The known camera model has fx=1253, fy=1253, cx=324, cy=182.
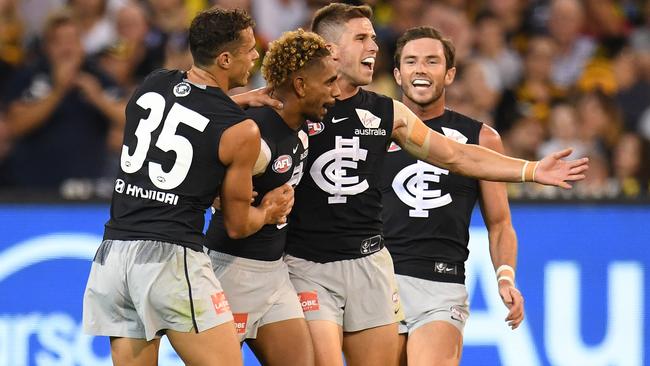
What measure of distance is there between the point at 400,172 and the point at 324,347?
1316 mm

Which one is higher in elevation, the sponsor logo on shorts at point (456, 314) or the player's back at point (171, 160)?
the player's back at point (171, 160)

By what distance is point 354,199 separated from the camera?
621 cm

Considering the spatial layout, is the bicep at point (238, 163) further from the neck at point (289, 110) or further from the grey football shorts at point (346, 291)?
the grey football shorts at point (346, 291)

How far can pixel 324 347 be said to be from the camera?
602cm

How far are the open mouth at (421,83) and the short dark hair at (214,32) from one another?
1537 mm

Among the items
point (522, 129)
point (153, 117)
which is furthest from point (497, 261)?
point (522, 129)

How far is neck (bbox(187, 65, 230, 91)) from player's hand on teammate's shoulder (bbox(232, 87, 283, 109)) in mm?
282

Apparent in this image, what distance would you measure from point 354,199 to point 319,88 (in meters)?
0.71

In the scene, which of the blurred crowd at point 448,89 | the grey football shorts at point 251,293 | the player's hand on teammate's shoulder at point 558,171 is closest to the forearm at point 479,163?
the player's hand on teammate's shoulder at point 558,171

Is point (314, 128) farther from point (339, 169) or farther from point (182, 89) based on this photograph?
point (182, 89)

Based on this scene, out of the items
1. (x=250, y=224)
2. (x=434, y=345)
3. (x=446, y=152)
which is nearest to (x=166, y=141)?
(x=250, y=224)

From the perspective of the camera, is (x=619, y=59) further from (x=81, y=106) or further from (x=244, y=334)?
(x=244, y=334)

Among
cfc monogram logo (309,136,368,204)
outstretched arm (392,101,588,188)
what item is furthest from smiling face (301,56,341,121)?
outstretched arm (392,101,588,188)

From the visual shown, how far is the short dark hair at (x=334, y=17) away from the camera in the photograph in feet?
20.9
